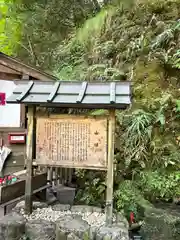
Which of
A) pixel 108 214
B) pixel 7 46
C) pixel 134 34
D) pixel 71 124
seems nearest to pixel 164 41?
pixel 134 34

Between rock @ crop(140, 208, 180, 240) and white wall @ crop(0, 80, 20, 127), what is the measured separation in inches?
141

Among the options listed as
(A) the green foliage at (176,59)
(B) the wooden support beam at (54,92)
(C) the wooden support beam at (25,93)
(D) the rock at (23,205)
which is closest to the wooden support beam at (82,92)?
(B) the wooden support beam at (54,92)

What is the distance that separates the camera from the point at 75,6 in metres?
10.4

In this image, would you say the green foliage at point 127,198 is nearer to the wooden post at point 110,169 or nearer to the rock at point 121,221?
the rock at point 121,221

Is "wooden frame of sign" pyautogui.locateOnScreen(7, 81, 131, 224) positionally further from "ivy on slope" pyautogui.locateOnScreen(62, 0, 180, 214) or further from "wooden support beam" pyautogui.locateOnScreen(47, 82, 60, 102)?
"ivy on slope" pyautogui.locateOnScreen(62, 0, 180, 214)

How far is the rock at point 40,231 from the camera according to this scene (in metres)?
3.84

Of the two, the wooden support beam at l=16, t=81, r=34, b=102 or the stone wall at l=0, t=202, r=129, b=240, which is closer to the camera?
the stone wall at l=0, t=202, r=129, b=240

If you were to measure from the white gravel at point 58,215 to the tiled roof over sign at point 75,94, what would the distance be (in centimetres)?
175

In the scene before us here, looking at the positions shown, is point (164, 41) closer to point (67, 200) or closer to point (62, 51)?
point (62, 51)

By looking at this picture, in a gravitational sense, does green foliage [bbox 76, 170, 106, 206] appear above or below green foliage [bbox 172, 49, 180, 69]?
below

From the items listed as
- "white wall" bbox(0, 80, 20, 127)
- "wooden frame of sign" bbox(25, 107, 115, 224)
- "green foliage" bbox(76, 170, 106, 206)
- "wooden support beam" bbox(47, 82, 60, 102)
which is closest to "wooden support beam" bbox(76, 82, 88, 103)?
"wooden support beam" bbox(47, 82, 60, 102)

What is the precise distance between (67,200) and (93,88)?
2.85 m

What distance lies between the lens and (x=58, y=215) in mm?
4605

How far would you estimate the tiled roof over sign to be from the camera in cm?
Result: 398
